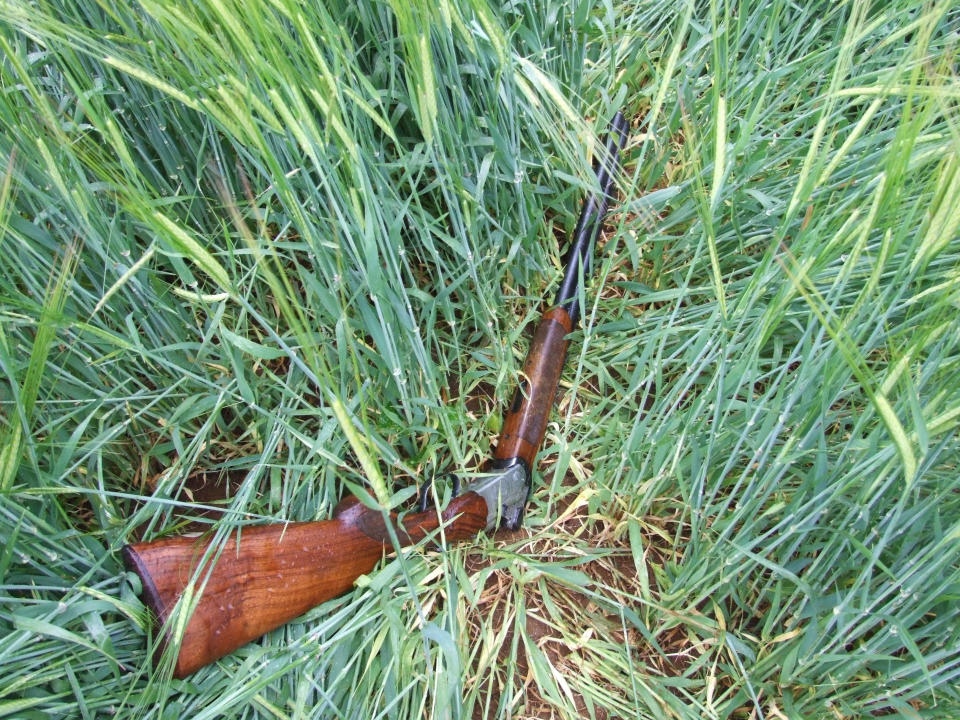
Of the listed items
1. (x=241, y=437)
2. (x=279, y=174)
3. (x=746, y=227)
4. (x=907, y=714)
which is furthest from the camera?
(x=746, y=227)

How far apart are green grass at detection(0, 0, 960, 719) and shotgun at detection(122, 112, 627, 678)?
6 cm

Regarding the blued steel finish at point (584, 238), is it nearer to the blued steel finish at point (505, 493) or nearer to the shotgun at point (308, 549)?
the shotgun at point (308, 549)

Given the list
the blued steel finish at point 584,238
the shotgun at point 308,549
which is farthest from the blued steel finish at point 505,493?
the blued steel finish at point 584,238

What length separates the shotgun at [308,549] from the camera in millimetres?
1062

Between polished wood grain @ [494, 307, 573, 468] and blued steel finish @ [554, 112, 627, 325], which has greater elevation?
blued steel finish @ [554, 112, 627, 325]

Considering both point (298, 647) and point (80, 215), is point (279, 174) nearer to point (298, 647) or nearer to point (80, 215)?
point (80, 215)

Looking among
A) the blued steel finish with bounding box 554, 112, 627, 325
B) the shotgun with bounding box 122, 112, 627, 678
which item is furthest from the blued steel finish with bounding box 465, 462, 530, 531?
the blued steel finish with bounding box 554, 112, 627, 325

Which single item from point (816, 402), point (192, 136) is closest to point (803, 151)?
point (816, 402)

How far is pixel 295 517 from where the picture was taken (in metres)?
1.36

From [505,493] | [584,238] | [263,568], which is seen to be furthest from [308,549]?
[584,238]

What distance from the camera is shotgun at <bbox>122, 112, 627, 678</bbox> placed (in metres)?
1.06

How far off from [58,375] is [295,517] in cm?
50

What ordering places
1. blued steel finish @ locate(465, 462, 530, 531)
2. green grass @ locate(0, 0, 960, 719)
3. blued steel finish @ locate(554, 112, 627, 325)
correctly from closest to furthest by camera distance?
green grass @ locate(0, 0, 960, 719), blued steel finish @ locate(465, 462, 530, 531), blued steel finish @ locate(554, 112, 627, 325)

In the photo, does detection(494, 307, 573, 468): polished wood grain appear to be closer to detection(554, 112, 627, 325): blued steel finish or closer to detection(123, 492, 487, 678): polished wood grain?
detection(554, 112, 627, 325): blued steel finish
